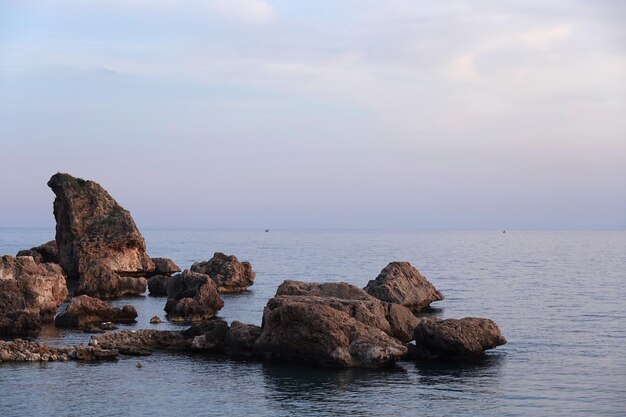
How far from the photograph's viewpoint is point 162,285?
8100 centimetres

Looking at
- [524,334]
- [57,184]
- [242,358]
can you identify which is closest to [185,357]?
[242,358]

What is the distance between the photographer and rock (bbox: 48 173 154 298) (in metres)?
98.9

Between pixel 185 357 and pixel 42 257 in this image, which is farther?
pixel 42 257

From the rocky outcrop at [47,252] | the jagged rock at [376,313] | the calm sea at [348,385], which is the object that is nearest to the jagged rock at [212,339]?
the calm sea at [348,385]

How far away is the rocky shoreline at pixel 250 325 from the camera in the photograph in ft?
128

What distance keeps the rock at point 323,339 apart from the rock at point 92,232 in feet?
200

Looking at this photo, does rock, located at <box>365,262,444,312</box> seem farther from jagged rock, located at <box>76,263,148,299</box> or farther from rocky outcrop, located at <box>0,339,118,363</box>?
jagged rock, located at <box>76,263,148,299</box>

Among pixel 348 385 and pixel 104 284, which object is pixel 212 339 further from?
pixel 104 284

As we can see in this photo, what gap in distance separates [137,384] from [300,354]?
8.06 m

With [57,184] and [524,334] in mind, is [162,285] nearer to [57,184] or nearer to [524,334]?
[57,184]

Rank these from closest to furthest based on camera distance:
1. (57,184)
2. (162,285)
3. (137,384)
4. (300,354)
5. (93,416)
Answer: (93,416)
(137,384)
(300,354)
(162,285)
(57,184)

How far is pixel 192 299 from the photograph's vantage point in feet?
195

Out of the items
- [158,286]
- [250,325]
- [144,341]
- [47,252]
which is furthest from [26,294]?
[47,252]

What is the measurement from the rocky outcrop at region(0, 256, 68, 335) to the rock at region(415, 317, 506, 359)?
23.6m
